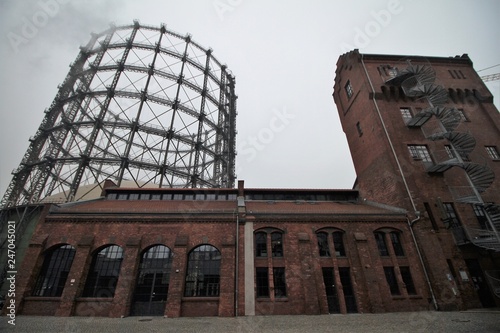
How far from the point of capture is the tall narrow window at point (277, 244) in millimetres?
12357

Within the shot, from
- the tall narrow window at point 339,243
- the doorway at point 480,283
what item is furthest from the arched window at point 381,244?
the doorway at point 480,283

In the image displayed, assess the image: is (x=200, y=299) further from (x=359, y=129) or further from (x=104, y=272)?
(x=359, y=129)

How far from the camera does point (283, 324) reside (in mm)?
9062

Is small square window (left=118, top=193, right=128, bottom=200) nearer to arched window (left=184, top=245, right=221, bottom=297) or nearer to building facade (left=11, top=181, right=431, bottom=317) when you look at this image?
building facade (left=11, top=181, right=431, bottom=317)

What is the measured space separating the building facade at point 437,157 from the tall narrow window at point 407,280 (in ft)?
2.70

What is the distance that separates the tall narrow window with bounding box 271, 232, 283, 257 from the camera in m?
12.4

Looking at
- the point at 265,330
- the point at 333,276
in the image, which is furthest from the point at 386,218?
the point at 265,330

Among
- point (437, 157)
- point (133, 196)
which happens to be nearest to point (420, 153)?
point (437, 157)

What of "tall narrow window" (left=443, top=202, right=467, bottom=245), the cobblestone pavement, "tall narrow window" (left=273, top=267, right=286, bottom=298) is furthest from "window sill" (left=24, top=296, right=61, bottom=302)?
"tall narrow window" (left=443, top=202, right=467, bottom=245)

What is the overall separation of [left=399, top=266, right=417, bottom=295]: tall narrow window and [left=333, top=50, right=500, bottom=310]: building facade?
82 cm

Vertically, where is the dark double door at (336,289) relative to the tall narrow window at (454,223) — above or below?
below

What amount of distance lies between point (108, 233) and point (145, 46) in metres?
18.2

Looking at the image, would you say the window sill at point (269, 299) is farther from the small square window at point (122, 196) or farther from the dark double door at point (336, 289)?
the small square window at point (122, 196)

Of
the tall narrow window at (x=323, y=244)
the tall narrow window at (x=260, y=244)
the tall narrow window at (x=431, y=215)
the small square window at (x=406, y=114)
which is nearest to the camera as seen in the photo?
the tall narrow window at (x=260, y=244)
